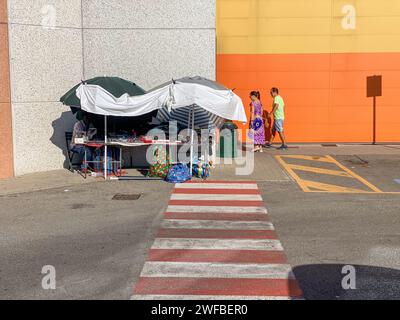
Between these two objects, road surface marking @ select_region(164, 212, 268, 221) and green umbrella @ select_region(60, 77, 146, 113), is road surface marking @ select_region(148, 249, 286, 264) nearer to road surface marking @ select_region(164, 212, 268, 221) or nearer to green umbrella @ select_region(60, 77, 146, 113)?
road surface marking @ select_region(164, 212, 268, 221)

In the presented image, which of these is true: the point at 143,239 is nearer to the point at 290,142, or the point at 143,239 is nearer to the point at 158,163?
the point at 158,163

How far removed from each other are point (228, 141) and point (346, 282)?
33.7ft

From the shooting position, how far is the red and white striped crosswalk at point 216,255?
21.2 feet

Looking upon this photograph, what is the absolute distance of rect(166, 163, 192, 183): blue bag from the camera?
13383 mm

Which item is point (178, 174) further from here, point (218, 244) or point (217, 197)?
point (218, 244)

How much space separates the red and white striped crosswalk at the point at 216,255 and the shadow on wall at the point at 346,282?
0.17 metres

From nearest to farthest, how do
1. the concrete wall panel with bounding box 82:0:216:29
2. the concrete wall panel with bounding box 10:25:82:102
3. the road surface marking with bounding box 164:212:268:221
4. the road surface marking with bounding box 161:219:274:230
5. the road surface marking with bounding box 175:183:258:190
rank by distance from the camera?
the road surface marking with bounding box 161:219:274:230, the road surface marking with bounding box 164:212:268:221, the road surface marking with bounding box 175:183:258:190, the concrete wall panel with bounding box 10:25:82:102, the concrete wall panel with bounding box 82:0:216:29

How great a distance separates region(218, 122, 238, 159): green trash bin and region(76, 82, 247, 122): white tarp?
3435mm

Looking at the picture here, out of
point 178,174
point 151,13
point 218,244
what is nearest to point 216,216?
point 218,244

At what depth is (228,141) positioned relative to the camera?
54.8 feet

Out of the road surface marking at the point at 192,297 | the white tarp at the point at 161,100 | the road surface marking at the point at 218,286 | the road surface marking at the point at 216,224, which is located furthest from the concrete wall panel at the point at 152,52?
the road surface marking at the point at 192,297

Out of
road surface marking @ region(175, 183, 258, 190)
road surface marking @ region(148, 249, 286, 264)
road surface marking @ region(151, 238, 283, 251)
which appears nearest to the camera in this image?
road surface marking @ region(148, 249, 286, 264)

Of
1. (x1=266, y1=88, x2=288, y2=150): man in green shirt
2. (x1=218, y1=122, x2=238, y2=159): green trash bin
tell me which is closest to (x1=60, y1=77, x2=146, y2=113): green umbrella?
(x1=218, y1=122, x2=238, y2=159): green trash bin

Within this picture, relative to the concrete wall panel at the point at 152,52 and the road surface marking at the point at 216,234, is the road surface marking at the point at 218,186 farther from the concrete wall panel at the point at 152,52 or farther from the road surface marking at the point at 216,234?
the concrete wall panel at the point at 152,52
